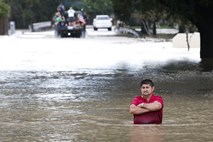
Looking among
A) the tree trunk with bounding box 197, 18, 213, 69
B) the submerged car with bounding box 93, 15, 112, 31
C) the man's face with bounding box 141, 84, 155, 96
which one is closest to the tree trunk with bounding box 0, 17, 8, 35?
the submerged car with bounding box 93, 15, 112, 31

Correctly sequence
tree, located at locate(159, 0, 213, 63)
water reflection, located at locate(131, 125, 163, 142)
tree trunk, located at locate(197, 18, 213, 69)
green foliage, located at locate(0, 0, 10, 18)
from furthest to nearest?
green foliage, located at locate(0, 0, 10, 18), tree trunk, located at locate(197, 18, 213, 69), tree, located at locate(159, 0, 213, 63), water reflection, located at locate(131, 125, 163, 142)

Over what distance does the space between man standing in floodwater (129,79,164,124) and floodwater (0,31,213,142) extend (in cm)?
17

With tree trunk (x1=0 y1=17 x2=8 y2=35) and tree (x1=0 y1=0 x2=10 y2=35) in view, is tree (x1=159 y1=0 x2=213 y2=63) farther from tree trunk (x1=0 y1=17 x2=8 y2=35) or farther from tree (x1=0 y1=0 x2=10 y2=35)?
tree trunk (x1=0 y1=17 x2=8 y2=35)

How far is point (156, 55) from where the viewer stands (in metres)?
31.7

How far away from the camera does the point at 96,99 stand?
15.1m

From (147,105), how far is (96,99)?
17.4 ft

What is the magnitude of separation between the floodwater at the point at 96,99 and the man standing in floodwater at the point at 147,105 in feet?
0.57

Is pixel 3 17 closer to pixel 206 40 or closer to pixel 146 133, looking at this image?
pixel 206 40

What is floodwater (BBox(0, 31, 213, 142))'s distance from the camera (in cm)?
1027

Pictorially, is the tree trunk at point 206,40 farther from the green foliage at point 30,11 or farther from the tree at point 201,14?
the green foliage at point 30,11

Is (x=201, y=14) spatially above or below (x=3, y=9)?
below

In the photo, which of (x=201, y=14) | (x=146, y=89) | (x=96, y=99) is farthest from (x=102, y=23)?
(x=146, y=89)

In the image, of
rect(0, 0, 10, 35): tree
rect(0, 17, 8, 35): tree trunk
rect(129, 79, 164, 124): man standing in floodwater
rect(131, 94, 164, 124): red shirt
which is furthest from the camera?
rect(0, 17, 8, 35): tree trunk

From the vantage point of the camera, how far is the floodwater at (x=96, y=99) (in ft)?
33.7
